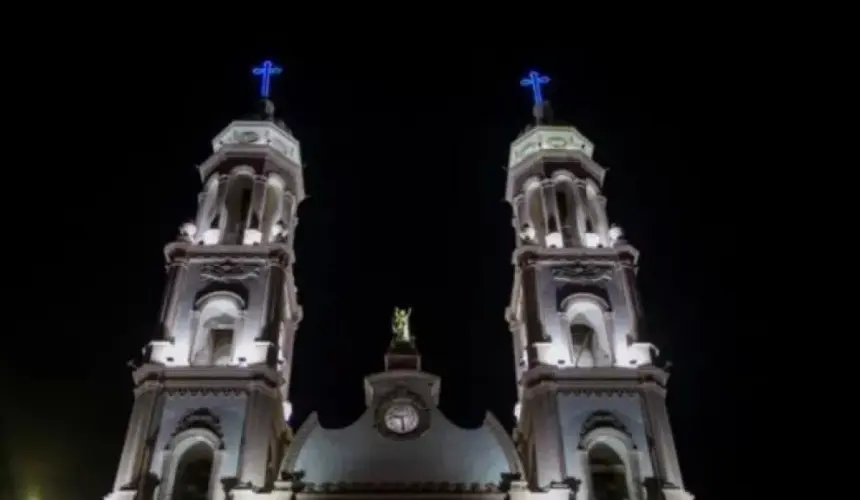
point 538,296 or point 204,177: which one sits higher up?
point 204,177

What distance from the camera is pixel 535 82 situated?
154ft

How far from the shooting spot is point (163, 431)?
32.2 m

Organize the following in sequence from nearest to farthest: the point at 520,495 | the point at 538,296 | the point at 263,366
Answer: the point at 520,495 → the point at 263,366 → the point at 538,296

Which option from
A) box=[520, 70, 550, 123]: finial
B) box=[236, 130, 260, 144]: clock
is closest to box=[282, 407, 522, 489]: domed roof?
box=[236, 130, 260, 144]: clock

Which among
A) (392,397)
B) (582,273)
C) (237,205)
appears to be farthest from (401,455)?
(237,205)

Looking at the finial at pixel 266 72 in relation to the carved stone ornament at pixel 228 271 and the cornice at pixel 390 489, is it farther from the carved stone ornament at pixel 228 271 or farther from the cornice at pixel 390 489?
the cornice at pixel 390 489

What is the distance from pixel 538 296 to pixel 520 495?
7.63 meters

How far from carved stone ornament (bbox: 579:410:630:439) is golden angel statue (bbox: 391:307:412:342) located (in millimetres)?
6344

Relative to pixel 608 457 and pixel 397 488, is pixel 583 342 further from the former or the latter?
pixel 397 488

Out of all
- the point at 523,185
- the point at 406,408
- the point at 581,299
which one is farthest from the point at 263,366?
the point at 523,185

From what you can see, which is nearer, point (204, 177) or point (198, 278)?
point (198, 278)

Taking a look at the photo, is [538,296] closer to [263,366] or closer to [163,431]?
[263,366]

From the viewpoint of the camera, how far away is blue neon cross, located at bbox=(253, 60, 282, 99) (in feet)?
152

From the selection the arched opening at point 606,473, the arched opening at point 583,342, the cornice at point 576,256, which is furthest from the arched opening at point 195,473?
the arched opening at point 583,342
